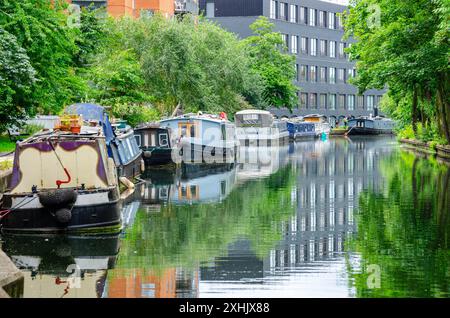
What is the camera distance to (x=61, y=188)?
73.5 feet

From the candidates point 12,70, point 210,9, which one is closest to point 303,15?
point 210,9

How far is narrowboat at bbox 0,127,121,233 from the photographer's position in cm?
2211

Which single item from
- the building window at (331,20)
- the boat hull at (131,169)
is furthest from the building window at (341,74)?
the boat hull at (131,169)

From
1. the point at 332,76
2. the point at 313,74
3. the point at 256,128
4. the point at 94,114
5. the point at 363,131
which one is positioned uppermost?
the point at 313,74

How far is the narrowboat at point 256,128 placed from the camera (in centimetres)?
7394

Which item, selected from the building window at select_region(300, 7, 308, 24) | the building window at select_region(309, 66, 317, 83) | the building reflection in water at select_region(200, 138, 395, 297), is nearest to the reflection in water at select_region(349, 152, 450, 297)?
the building reflection in water at select_region(200, 138, 395, 297)

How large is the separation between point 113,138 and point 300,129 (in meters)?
62.2

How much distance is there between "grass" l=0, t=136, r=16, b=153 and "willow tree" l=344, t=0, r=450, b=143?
54.8ft

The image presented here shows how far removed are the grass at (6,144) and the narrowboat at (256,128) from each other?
3480 centimetres

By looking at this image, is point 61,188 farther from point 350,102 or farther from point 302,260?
point 350,102

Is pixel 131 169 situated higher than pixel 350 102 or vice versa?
pixel 350 102
